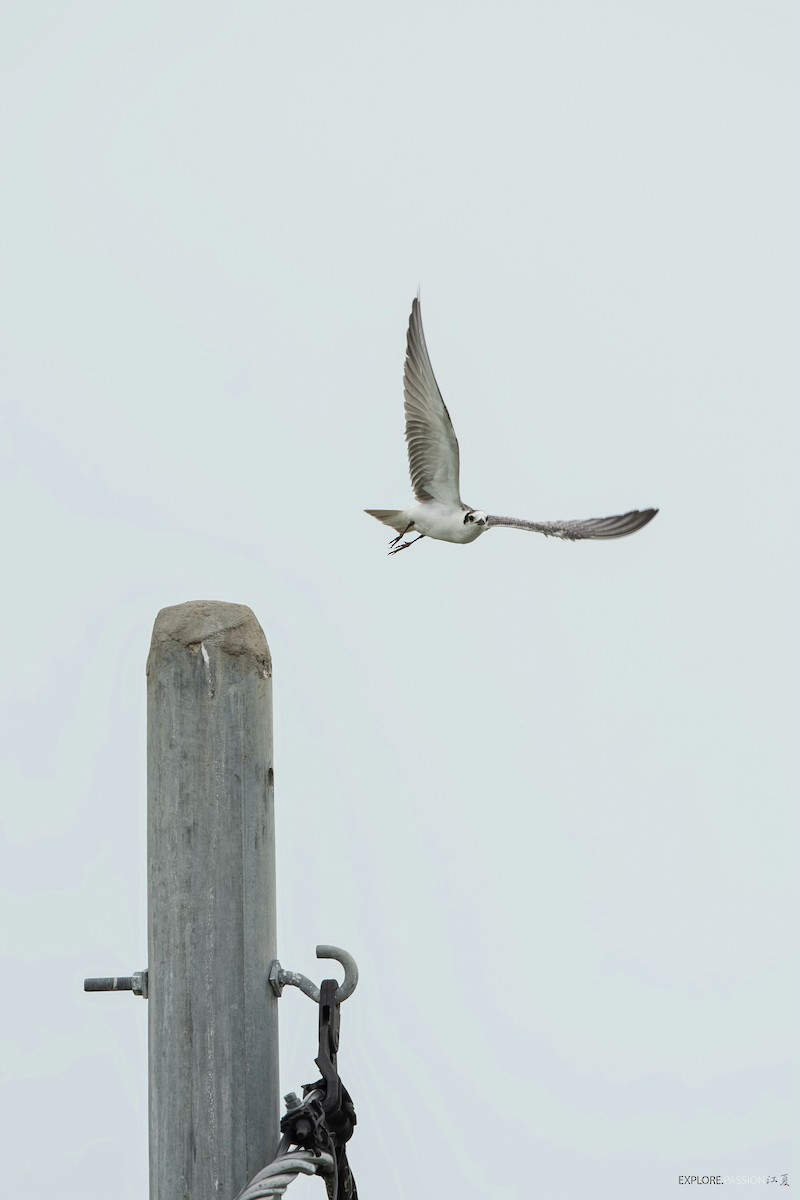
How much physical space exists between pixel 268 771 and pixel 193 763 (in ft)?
0.68

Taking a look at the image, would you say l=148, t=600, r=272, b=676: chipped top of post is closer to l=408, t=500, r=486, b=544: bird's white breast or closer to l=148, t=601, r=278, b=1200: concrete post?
l=148, t=601, r=278, b=1200: concrete post

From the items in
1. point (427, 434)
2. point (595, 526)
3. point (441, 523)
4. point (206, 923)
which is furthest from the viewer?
point (427, 434)

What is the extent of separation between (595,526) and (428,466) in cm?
162

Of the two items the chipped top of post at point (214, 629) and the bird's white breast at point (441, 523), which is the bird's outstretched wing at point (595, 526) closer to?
the bird's white breast at point (441, 523)

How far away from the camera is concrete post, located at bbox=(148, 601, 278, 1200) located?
13.2 feet

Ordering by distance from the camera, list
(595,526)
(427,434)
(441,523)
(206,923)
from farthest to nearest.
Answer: (427,434)
(441,523)
(595,526)
(206,923)

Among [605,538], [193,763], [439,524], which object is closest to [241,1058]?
[193,763]

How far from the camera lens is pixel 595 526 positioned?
9.50m

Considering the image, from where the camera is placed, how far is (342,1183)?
14.0 feet

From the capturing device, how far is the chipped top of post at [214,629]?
411cm

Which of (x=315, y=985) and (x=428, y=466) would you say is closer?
(x=315, y=985)

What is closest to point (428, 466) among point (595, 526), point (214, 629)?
point (595, 526)

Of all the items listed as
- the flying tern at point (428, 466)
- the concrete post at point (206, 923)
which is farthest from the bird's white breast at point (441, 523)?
the concrete post at point (206, 923)

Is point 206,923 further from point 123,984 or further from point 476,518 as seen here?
point 476,518
